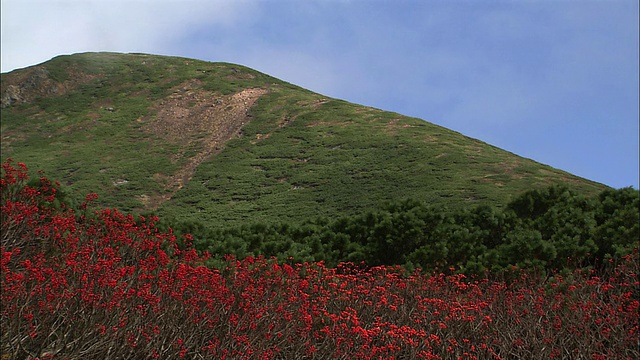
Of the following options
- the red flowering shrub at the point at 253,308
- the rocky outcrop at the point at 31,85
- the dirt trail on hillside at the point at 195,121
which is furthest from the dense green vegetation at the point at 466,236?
the rocky outcrop at the point at 31,85

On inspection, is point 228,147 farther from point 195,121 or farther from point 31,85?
point 31,85

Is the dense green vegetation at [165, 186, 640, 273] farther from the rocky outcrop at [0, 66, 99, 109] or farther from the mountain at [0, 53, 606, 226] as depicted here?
the rocky outcrop at [0, 66, 99, 109]

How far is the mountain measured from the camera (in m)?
31.0

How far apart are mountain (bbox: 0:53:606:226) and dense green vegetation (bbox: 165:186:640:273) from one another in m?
7.03

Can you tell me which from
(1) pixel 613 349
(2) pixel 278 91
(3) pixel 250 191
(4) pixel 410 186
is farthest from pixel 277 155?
(1) pixel 613 349

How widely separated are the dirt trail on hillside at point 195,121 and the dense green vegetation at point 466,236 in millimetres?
27737

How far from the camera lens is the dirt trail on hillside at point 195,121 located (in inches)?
1716

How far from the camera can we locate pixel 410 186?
30.8 m

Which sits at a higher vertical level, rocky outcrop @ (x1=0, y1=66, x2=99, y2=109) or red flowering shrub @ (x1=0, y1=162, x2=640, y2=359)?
rocky outcrop @ (x1=0, y1=66, x2=99, y2=109)

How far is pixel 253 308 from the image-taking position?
6.85 m

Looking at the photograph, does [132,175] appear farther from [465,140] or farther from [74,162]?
[465,140]

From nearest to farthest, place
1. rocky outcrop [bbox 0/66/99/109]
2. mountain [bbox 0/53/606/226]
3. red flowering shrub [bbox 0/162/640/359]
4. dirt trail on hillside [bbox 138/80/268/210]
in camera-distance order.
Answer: red flowering shrub [bbox 0/162/640/359], mountain [bbox 0/53/606/226], dirt trail on hillside [bbox 138/80/268/210], rocky outcrop [bbox 0/66/99/109]

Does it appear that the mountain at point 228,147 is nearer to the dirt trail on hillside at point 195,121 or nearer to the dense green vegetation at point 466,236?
the dirt trail on hillside at point 195,121

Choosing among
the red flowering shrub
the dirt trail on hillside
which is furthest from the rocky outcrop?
the red flowering shrub
